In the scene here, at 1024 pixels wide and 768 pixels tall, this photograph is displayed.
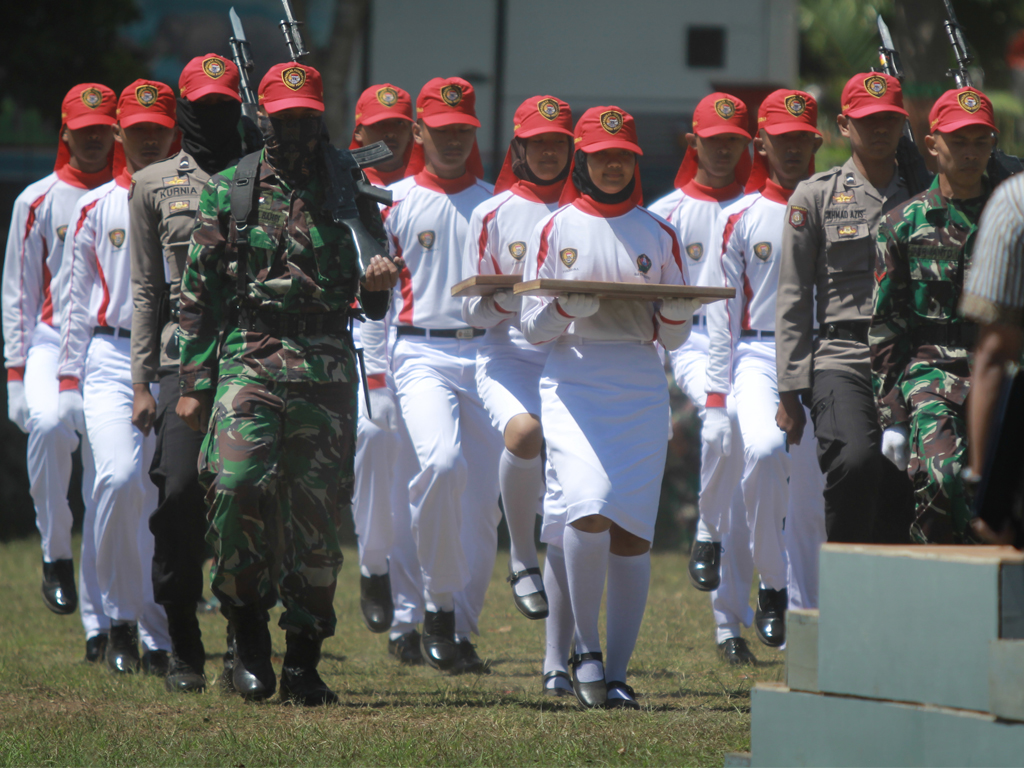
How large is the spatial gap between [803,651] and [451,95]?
14.7 ft

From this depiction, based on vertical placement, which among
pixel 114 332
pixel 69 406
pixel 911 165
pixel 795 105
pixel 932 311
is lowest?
pixel 69 406

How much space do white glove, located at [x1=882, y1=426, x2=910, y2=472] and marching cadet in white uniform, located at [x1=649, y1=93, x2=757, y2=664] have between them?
1.84 meters

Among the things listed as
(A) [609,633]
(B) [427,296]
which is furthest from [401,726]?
(B) [427,296]

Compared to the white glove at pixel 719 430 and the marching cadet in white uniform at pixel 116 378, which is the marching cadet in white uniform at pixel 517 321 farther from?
the marching cadet in white uniform at pixel 116 378

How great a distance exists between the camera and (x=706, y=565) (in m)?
8.26

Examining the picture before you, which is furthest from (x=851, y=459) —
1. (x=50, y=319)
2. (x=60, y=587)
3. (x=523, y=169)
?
(x=50, y=319)

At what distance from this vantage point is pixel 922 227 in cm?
585

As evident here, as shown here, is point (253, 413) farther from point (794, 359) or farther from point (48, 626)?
point (48, 626)

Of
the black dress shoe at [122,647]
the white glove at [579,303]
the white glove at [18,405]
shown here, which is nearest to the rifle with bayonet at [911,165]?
the white glove at [579,303]

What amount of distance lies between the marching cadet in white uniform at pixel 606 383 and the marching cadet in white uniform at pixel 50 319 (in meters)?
3.13

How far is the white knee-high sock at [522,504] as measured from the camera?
279 inches

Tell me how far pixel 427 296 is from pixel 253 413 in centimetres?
Answer: 210

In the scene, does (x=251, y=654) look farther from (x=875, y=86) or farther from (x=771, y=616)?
(x=875, y=86)

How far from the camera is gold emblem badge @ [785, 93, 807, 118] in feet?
25.5
